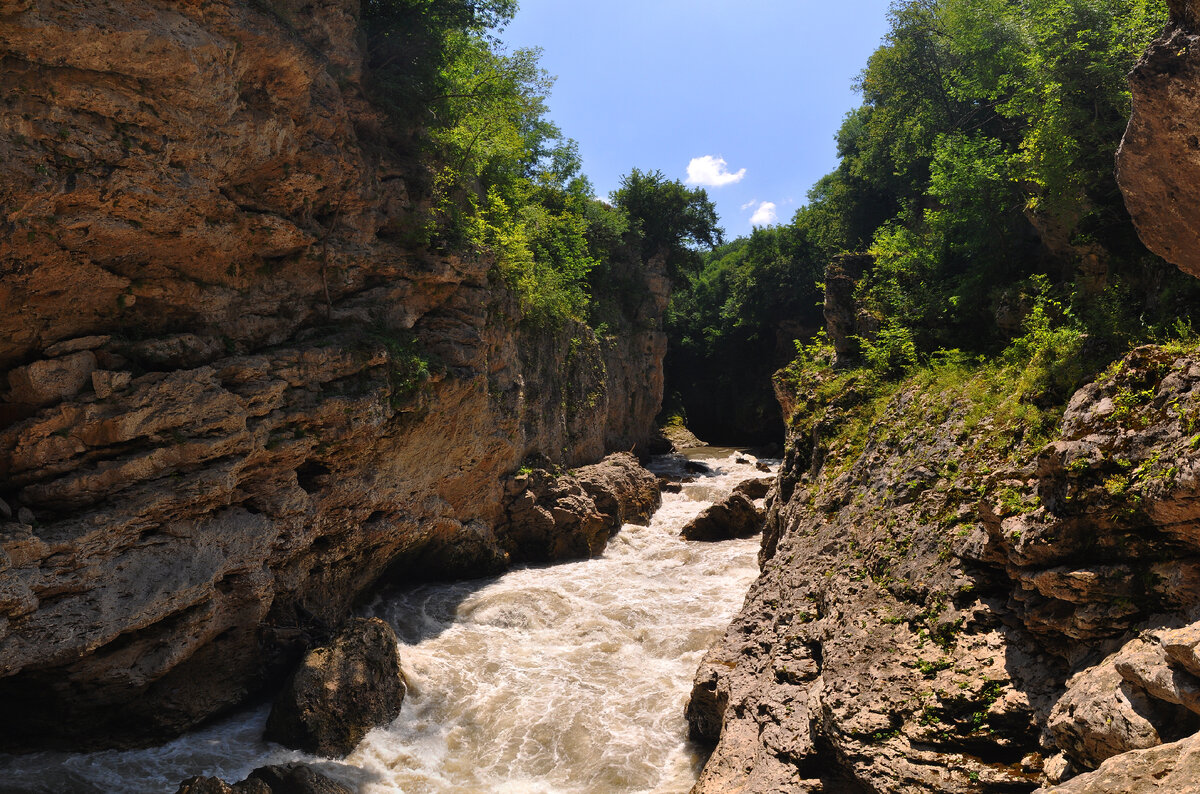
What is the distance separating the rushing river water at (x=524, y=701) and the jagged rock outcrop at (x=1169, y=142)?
9.16 m

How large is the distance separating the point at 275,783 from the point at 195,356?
6.98 meters

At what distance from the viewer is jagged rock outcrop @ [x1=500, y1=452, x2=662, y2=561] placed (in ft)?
67.3

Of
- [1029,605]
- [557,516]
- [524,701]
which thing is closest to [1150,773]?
[1029,605]

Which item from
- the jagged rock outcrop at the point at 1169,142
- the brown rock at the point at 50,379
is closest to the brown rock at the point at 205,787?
the brown rock at the point at 50,379

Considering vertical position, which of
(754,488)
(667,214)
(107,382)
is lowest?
(754,488)

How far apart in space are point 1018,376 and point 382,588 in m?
15.0

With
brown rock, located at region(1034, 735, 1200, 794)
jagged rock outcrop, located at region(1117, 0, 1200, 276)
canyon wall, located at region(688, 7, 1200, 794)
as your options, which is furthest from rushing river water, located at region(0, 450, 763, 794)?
jagged rock outcrop, located at region(1117, 0, 1200, 276)

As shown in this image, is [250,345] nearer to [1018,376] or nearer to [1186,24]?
[1018,376]

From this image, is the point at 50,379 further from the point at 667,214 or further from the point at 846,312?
the point at 667,214

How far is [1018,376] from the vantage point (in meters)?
9.74

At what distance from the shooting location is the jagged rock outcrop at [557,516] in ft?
67.3

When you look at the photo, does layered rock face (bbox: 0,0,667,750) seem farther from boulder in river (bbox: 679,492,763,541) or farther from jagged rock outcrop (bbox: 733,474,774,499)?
jagged rock outcrop (bbox: 733,474,774,499)

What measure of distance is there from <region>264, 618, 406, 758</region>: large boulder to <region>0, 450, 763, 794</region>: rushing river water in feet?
0.78

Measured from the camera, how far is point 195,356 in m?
11.6
